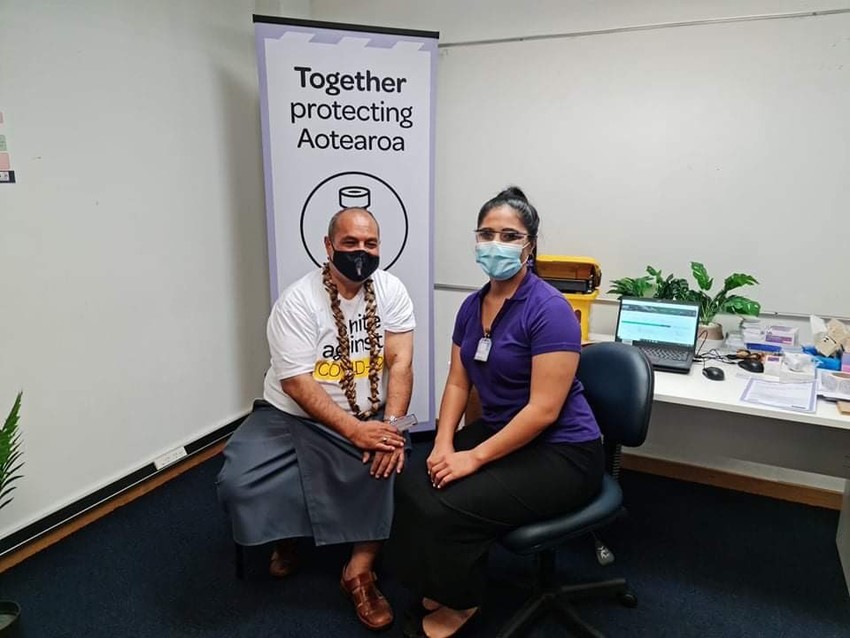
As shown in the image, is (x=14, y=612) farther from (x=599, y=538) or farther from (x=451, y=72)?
(x=451, y=72)

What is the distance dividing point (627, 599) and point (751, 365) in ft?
3.11

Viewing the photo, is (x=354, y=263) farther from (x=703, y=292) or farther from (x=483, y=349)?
(x=703, y=292)

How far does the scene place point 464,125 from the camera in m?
2.81

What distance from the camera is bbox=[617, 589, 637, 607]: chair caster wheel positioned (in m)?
1.83

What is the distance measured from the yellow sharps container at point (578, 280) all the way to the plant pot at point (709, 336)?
45 cm

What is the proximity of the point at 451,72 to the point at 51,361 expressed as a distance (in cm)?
219

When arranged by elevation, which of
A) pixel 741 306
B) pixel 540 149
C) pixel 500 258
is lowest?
pixel 741 306

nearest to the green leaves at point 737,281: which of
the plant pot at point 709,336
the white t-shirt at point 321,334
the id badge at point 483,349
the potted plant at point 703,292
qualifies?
the potted plant at point 703,292

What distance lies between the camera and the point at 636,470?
107 inches

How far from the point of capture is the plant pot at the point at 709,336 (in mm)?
2297

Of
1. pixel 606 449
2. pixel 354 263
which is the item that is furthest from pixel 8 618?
pixel 606 449

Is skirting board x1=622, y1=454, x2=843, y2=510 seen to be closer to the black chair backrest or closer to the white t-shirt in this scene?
the black chair backrest

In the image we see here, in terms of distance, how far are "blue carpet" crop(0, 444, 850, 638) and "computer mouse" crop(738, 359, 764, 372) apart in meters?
0.71

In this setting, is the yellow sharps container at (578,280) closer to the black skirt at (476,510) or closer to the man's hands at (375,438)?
the black skirt at (476,510)
